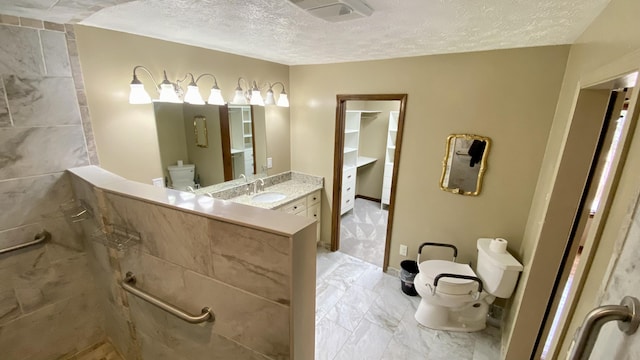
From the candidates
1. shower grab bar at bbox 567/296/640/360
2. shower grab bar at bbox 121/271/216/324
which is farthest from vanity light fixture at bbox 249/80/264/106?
shower grab bar at bbox 567/296/640/360

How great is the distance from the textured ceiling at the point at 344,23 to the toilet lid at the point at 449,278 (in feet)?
6.11

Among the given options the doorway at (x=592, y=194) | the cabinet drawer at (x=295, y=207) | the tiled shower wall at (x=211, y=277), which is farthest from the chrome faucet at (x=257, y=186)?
the doorway at (x=592, y=194)

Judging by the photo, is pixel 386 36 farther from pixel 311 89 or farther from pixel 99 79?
pixel 99 79

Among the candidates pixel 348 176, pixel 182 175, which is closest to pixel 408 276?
pixel 348 176

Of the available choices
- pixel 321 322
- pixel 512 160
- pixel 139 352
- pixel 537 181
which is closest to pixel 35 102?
pixel 139 352

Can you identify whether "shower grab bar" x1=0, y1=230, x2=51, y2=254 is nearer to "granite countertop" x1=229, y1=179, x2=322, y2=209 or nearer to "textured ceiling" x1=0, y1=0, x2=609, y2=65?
"textured ceiling" x1=0, y1=0, x2=609, y2=65

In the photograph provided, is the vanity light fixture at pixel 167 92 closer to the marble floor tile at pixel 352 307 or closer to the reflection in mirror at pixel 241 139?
the reflection in mirror at pixel 241 139

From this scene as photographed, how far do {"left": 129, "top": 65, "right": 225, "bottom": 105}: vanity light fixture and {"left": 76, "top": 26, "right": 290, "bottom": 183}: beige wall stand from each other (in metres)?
0.05

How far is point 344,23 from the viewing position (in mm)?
1502

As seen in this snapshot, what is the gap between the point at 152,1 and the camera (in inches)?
49.0

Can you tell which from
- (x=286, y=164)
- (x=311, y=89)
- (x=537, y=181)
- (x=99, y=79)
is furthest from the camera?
(x=286, y=164)

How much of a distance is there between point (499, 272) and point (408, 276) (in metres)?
0.89

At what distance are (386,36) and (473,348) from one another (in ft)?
8.42

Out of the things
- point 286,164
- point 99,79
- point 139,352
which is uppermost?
point 99,79
